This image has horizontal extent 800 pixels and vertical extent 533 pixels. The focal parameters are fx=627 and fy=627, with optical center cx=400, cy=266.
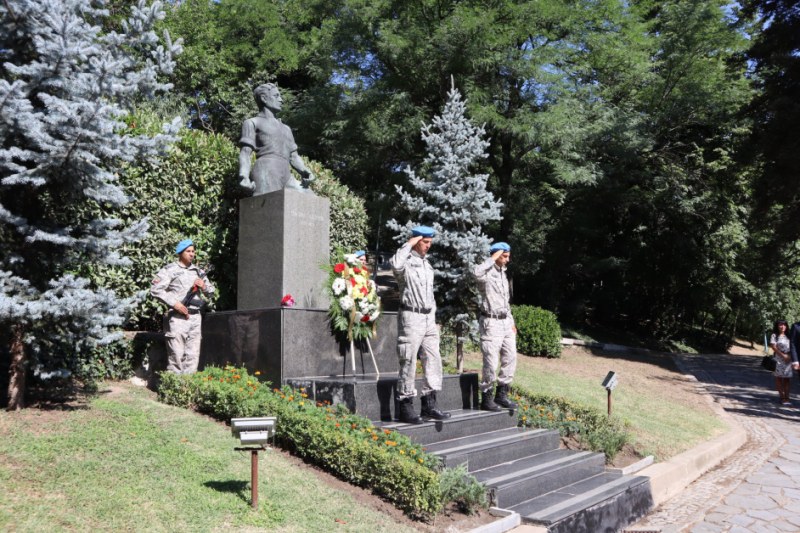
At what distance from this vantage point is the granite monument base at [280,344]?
26.2 ft

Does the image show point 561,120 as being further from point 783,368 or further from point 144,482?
point 144,482

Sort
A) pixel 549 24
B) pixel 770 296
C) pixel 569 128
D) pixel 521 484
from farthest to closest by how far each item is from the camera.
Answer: pixel 770 296
pixel 549 24
pixel 569 128
pixel 521 484

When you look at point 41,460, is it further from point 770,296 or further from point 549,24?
point 770,296

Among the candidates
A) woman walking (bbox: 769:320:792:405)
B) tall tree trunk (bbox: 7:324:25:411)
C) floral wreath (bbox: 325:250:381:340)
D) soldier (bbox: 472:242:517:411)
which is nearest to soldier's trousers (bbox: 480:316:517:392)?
soldier (bbox: 472:242:517:411)

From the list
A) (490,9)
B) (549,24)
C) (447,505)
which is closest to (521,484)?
(447,505)

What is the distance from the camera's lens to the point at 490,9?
17.8 metres

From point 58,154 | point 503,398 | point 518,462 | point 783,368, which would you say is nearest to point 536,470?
point 518,462

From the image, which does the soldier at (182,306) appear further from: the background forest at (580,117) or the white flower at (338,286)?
the background forest at (580,117)

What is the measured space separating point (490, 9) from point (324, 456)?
1513 cm

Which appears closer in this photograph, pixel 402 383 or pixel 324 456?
pixel 324 456

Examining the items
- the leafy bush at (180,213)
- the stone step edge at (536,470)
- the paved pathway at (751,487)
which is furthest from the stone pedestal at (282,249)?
the paved pathway at (751,487)

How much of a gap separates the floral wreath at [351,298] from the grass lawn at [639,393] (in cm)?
435

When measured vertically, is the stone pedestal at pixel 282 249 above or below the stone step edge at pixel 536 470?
above

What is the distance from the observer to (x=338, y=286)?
28.2ft
